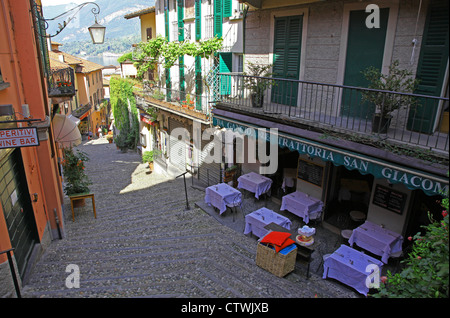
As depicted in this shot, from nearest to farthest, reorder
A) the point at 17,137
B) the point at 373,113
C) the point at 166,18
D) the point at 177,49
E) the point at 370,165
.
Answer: the point at 17,137 → the point at 370,165 → the point at 373,113 → the point at 177,49 → the point at 166,18

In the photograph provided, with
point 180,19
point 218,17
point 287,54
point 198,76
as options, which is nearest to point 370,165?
point 287,54

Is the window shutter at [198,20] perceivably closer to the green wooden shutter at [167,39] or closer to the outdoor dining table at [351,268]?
the green wooden shutter at [167,39]

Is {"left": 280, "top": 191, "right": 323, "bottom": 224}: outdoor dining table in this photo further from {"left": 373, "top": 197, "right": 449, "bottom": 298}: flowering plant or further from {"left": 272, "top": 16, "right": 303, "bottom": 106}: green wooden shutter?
{"left": 373, "top": 197, "right": 449, "bottom": 298}: flowering plant

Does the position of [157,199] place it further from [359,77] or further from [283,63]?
[359,77]

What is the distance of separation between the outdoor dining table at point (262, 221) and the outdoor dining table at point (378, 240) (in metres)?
1.89

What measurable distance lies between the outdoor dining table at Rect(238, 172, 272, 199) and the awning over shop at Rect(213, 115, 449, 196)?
2382 millimetres

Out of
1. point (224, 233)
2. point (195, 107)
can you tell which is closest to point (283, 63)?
point (195, 107)

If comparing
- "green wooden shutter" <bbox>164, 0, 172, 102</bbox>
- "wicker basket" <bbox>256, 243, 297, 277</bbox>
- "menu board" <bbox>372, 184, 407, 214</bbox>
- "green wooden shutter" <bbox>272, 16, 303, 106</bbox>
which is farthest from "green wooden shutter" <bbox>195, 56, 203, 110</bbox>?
"wicker basket" <bbox>256, 243, 297, 277</bbox>

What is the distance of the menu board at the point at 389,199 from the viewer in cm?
848

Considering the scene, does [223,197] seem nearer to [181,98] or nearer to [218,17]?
[181,98]

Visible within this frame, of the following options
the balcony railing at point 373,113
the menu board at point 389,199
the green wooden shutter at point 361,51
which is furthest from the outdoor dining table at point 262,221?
A: the green wooden shutter at point 361,51

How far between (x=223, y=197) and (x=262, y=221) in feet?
6.84

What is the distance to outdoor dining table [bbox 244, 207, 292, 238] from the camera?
910 cm

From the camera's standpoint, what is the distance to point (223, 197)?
1075 cm
